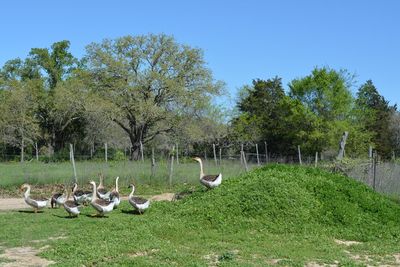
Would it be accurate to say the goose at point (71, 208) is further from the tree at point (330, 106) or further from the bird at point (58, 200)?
the tree at point (330, 106)

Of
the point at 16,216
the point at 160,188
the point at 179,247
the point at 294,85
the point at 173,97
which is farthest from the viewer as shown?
the point at 294,85

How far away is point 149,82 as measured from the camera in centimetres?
4316

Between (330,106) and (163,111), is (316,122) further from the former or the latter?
(163,111)

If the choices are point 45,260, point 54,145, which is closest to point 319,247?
point 45,260

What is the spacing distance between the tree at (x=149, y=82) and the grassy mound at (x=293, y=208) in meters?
28.4

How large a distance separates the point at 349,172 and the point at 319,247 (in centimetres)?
1113

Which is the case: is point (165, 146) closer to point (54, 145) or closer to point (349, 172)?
point (54, 145)

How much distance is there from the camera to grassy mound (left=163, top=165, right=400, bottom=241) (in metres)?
12.2

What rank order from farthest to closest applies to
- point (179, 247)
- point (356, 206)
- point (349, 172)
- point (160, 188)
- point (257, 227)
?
point (160, 188) → point (349, 172) → point (356, 206) → point (257, 227) → point (179, 247)

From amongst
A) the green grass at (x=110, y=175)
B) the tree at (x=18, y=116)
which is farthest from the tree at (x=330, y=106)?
the tree at (x=18, y=116)

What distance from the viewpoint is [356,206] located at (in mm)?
13398

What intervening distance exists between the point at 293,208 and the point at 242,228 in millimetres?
1575

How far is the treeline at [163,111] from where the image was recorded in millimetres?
42969

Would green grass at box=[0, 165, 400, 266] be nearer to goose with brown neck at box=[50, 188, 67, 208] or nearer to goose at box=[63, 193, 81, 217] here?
goose at box=[63, 193, 81, 217]
